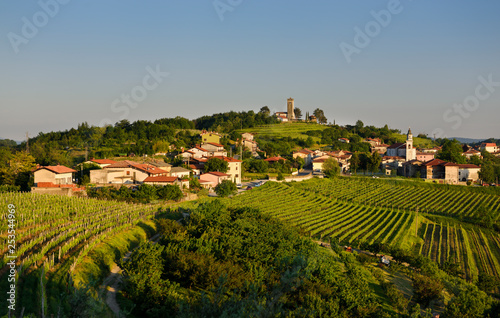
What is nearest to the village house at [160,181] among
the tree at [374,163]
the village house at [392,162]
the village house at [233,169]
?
the village house at [233,169]

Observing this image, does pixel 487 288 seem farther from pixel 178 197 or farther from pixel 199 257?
pixel 178 197

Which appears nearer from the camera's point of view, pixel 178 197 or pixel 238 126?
pixel 178 197

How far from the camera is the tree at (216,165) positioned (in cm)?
4850

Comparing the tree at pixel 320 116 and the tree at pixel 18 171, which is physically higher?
the tree at pixel 320 116

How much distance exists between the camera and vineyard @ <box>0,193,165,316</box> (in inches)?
450

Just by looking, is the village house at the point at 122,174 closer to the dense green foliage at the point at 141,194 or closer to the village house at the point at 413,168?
the dense green foliage at the point at 141,194

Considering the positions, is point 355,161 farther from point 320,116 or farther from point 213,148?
point 320,116

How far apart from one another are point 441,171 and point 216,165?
37816mm

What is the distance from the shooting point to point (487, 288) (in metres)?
21.8

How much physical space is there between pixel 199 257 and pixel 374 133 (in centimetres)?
9934

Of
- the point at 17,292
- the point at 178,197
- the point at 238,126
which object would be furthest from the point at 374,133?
the point at 17,292

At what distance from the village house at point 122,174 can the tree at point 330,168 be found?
93.8 ft

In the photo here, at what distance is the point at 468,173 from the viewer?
2493 inches

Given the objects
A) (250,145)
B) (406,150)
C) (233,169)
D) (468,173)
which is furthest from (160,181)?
(406,150)
